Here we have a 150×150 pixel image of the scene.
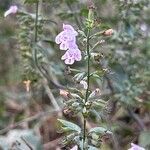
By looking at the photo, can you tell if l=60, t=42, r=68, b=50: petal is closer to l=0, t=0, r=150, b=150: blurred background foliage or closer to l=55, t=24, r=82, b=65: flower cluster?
l=55, t=24, r=82, b=65: flower cluster

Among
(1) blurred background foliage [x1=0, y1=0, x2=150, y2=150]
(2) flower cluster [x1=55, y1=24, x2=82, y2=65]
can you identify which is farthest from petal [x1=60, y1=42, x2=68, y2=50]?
(1) blurred background foliage [x1=0, y1=0, x2=150, y2=150]

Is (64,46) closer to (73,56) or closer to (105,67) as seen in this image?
(73,56)

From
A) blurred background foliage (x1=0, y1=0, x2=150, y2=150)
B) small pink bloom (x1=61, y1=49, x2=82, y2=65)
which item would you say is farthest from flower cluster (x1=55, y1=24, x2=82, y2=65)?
blurred background foliage (x1=0, y1=0, x2=150, y2=150)

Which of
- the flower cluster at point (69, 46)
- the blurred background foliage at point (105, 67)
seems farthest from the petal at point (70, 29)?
the blurred background foliage at point (105, 67)

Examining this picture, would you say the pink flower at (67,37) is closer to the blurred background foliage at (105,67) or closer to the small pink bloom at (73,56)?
the small pink bloom at (73,56)

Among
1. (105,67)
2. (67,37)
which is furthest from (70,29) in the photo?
(105,67)

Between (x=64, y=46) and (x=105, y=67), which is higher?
(x=64, y=46)

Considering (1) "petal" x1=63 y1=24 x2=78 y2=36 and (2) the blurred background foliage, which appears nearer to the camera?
(1) "petal" x1=63 y1=24 x2=78 y2=36

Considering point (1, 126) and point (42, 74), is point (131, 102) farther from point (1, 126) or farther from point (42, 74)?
point (1, 126)

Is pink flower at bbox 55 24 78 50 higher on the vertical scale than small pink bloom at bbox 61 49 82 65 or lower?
higher
